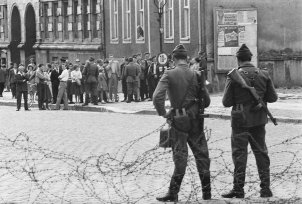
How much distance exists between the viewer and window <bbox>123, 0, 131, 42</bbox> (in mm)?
45938

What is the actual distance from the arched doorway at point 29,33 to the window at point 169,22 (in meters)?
17.6

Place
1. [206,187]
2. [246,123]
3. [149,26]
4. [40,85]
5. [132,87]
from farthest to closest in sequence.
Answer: [149,26] → [132,87] → [40,85] → [246,123] → [206,187]

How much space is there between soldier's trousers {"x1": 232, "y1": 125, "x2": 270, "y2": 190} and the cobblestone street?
Result: 0.23m

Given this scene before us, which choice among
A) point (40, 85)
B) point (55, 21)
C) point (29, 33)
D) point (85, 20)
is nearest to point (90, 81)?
point (40, 85)

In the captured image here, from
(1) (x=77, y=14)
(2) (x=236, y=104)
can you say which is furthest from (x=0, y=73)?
(2) (x=236, y=104)

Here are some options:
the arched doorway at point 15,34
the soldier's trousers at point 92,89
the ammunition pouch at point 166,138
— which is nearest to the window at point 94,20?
the arched doorway at point 15,34

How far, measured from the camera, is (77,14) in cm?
5191

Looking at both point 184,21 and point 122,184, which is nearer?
point 122,184

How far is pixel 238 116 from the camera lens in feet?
36.6

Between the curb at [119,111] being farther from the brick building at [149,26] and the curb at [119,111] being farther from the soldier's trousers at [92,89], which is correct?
the brick building at [149,26]

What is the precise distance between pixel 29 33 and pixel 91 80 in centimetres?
2345

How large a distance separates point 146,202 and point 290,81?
86.9 ft

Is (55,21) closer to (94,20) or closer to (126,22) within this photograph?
(94,20)

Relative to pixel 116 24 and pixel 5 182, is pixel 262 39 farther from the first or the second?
pixel 5 182
